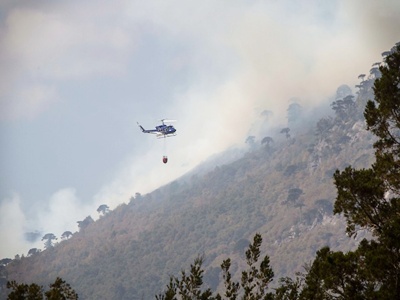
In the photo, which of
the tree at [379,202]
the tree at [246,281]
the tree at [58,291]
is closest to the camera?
the tree at [379,202]

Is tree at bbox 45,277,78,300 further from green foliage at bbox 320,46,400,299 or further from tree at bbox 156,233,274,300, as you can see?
green foliage at bbox 320,46,400,299

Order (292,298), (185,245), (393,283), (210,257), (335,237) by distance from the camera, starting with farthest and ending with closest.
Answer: (185,245)
(210,257)
(335,237)
(292,298)
(393,283)

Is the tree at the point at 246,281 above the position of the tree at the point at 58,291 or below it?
below

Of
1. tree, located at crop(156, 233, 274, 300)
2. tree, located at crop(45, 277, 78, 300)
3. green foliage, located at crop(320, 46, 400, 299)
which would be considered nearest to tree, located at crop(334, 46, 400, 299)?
green foliage, located at crop(320, 46, 400, 299)

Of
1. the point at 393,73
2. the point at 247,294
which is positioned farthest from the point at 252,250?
the point at 393,73

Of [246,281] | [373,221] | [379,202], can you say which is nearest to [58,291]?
[246,281]

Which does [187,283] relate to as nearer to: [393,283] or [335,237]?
[393,283]

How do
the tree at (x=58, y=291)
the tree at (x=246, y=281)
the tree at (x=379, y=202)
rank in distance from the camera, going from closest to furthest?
1. the tree at (x=379, y=202)
2. the tree at (x=246, y=281)
3. the tree at (x=58, y=291)

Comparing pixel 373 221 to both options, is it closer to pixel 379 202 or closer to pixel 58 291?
pixel 379 202

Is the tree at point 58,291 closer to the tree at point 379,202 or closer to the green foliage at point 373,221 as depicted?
the green foliage at point 373,221

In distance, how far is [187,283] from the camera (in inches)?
792

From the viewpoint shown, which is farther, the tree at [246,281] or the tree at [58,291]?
the tree at [58,291]

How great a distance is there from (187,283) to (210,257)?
16562cm

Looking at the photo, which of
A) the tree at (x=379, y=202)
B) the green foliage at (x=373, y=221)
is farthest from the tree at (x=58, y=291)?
the tree at (x=379, y=202)
